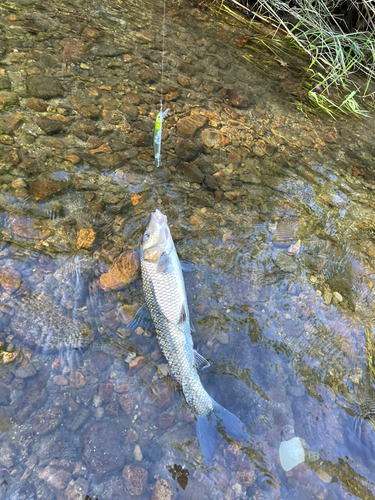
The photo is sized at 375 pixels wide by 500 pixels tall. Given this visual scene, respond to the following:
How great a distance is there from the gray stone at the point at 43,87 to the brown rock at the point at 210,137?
1.97m

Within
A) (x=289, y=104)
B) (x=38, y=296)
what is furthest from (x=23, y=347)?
(x=289, y=104)

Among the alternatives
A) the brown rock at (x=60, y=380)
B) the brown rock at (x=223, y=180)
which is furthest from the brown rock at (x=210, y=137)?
the brown rock at (x=60, y=380)

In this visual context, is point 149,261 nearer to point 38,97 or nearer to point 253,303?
point 253,303

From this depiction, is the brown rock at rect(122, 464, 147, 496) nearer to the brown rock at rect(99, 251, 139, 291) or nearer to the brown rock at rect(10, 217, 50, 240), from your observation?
the brown rock at rect(99, 251, 139, 291)

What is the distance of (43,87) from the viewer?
13.9 feet

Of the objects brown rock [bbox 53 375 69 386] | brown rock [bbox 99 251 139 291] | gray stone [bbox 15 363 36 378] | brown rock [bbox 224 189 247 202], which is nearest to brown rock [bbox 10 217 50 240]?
brown rock [bbox 99 251 139 291]

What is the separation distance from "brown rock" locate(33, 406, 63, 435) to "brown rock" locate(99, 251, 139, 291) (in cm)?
106

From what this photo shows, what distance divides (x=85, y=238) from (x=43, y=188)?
0.72 m

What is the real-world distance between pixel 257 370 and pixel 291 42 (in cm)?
673

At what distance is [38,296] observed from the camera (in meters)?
2.91

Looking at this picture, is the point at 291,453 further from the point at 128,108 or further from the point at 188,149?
the point at 128,108

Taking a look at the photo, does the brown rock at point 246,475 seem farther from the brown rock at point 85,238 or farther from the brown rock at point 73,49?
the brown rock at point 73,49

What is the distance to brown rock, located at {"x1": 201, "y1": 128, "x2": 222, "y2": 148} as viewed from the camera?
4.45 metres

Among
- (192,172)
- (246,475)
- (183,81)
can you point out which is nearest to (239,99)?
(183,81)
